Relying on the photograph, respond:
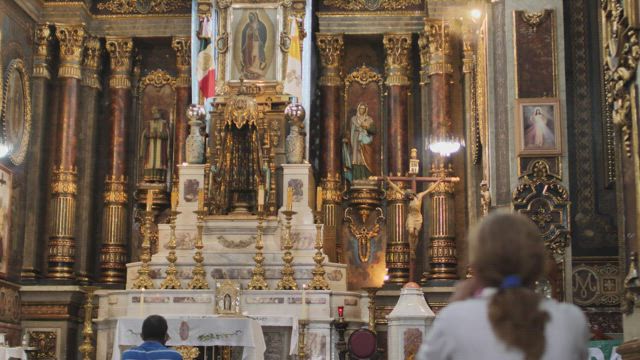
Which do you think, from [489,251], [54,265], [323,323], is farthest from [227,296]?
[489,251]

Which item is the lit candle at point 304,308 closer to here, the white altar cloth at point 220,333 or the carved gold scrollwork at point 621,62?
the white altar cloth at point 220,333

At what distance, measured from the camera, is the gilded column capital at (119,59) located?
24344 millimetres

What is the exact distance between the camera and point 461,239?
22.8 metres

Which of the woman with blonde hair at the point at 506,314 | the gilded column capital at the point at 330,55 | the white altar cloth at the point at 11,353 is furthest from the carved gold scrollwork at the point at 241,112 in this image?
the woman with blonde hair at the point at 506,314

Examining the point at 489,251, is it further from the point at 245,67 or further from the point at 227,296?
the point at 245,67

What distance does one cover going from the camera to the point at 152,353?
5.89m

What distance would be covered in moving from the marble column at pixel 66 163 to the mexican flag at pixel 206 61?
2899 millimetres

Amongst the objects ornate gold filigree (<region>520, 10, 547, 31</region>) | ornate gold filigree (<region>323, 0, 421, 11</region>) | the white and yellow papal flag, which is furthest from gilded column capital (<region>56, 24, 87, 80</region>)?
ornate gold filigree (<region>520, 10, 547, 31</region>)

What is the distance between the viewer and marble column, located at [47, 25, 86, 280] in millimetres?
22719

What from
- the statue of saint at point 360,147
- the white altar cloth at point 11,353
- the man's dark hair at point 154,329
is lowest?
the white altar cloth at point 11,353

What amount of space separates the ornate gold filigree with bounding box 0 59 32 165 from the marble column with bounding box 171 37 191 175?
349cm

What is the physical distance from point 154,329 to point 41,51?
18.7m

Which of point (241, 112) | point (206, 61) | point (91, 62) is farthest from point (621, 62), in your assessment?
point (91, 62)

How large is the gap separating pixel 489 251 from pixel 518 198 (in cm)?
1176
